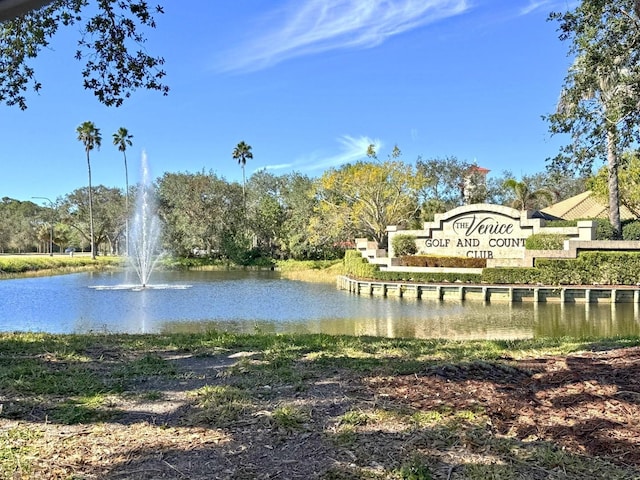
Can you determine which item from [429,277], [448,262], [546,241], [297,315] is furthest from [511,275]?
[297,315]

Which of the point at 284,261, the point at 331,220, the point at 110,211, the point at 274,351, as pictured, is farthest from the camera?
the point at 110,211

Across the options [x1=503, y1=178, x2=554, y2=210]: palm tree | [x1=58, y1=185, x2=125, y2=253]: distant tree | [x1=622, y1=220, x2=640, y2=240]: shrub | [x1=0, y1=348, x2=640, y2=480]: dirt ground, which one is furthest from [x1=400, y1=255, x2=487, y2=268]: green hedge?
[x1=58, y1=185, x2=125, y2=253]: distant tree

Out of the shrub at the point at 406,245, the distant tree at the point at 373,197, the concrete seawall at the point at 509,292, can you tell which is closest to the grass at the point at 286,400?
the concrete seawall at the point at 509,292

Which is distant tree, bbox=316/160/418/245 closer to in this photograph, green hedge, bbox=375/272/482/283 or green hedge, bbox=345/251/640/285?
green hedge, bbox=375/272/482/283

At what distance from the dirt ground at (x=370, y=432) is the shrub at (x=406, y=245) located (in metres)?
23.5

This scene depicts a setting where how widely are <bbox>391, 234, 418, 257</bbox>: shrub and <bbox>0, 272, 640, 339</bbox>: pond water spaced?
6.90m

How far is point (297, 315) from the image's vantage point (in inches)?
591

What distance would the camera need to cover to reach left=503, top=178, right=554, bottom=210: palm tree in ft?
141

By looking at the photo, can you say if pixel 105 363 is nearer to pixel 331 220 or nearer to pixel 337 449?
pixel 337 449

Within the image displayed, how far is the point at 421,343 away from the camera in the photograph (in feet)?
21.9

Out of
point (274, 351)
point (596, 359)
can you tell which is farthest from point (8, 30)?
point (596, 359)

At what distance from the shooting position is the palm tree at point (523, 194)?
42875mm

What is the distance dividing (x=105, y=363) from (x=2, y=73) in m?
4.53

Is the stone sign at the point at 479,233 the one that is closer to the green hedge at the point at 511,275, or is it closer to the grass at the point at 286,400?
the green hedge at the point at 511,275
